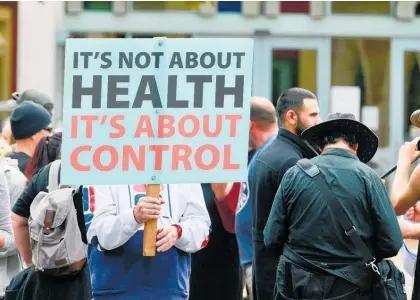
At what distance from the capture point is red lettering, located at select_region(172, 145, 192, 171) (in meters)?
6.05

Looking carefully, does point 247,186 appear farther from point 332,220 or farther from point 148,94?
point 148,94

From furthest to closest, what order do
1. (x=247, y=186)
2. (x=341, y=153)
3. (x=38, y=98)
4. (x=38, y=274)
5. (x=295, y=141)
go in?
(x=38, y=98) → (x=247, y=186) → (x=295, y=141) → (x=38, y=274) → (x=341, y=153)

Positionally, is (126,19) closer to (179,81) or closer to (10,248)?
(10,248)

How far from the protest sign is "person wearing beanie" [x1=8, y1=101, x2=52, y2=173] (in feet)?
7.94

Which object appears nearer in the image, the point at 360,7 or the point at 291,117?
the point at 291,117

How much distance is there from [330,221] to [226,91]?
85cm

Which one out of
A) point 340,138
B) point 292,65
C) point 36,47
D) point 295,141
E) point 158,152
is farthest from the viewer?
point 292,65

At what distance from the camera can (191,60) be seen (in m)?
6.08

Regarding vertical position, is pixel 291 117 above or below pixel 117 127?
above

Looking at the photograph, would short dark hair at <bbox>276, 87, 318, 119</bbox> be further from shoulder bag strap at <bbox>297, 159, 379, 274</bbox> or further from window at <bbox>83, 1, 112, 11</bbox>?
window at <bbox>83, 1, 112, 11</bbox>

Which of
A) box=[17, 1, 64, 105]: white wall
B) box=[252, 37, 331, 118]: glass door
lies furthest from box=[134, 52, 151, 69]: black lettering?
box=[252, 37, 331, 118]: glass door

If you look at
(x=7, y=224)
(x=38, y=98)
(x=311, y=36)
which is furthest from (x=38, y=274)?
(x=311, y=36)

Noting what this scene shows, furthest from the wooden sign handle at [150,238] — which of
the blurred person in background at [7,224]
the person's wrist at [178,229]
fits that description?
the blurred person in background at [7,224]

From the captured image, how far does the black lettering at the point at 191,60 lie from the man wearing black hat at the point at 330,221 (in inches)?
32.1
